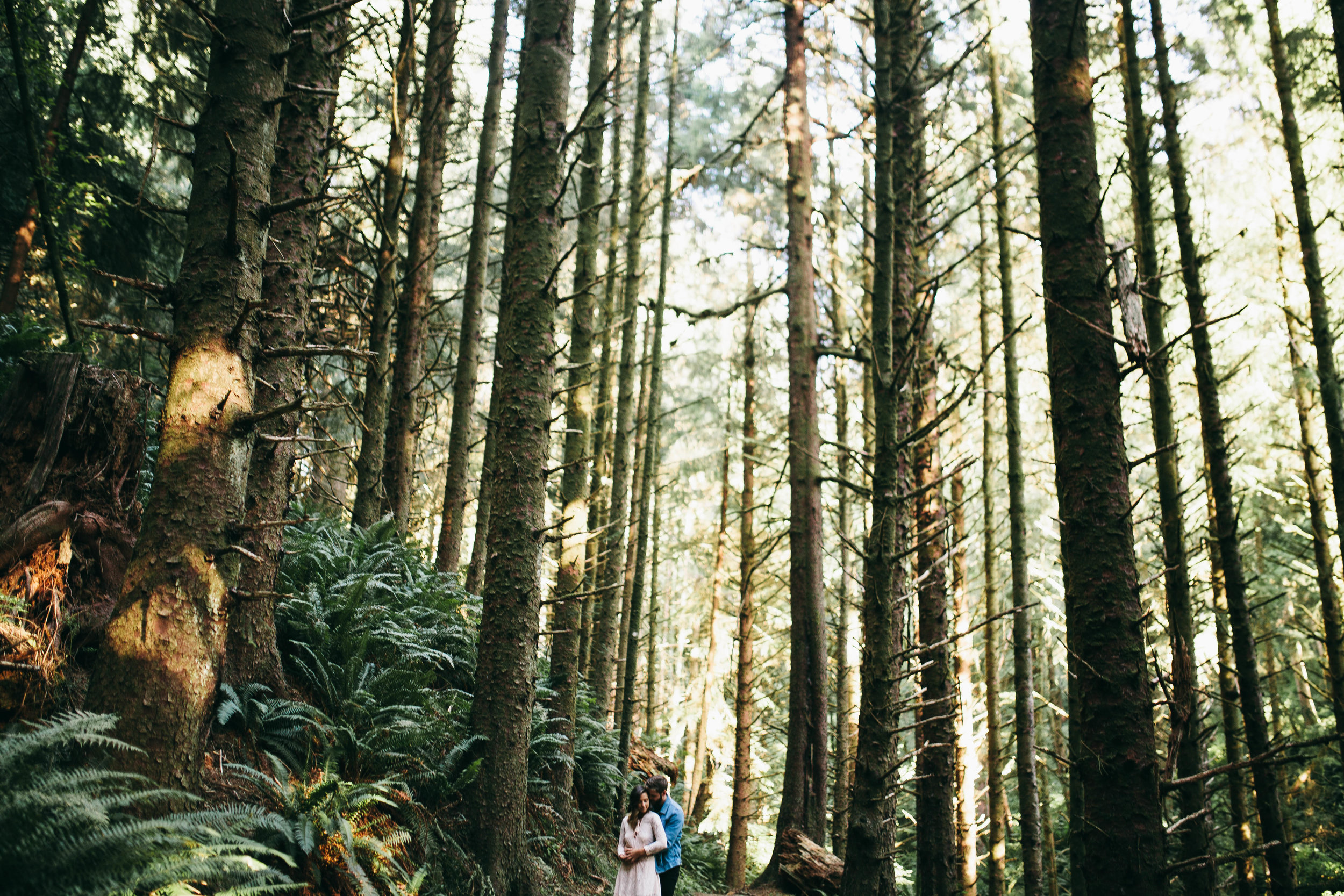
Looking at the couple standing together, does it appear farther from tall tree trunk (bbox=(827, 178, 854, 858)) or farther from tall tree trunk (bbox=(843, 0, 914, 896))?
tall tree trunk (bbox=(827, 178, 854, 858))

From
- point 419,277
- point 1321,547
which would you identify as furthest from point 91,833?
point 1321,547

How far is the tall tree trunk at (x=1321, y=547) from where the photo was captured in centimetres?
856

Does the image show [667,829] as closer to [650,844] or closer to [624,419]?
[650,844]

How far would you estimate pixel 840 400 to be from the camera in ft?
50.7

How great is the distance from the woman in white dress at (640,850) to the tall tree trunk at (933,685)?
2599 millimetres

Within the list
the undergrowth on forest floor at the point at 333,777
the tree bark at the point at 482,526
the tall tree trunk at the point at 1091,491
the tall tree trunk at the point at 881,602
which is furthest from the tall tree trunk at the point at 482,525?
the tall tree trunk at the point at 1091,491

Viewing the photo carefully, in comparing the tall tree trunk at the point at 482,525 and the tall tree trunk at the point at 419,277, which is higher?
the tall tree trunk at the point at 419,277

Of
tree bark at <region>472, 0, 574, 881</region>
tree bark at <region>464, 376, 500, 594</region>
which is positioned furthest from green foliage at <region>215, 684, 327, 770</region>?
tree bark at <region>464, 376, 500, 594</region>

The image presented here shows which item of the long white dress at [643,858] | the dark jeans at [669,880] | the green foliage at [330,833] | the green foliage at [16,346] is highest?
the green foliage at [16,346]

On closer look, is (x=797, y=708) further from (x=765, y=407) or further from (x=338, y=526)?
(x=765, y=407)

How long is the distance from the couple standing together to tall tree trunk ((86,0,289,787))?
13.8 feet

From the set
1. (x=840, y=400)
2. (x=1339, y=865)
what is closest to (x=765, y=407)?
(x=840, y=400)

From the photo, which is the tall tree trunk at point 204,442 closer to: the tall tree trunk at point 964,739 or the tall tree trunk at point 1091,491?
the tall tree trunk at point 1091,491

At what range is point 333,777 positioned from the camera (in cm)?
386
